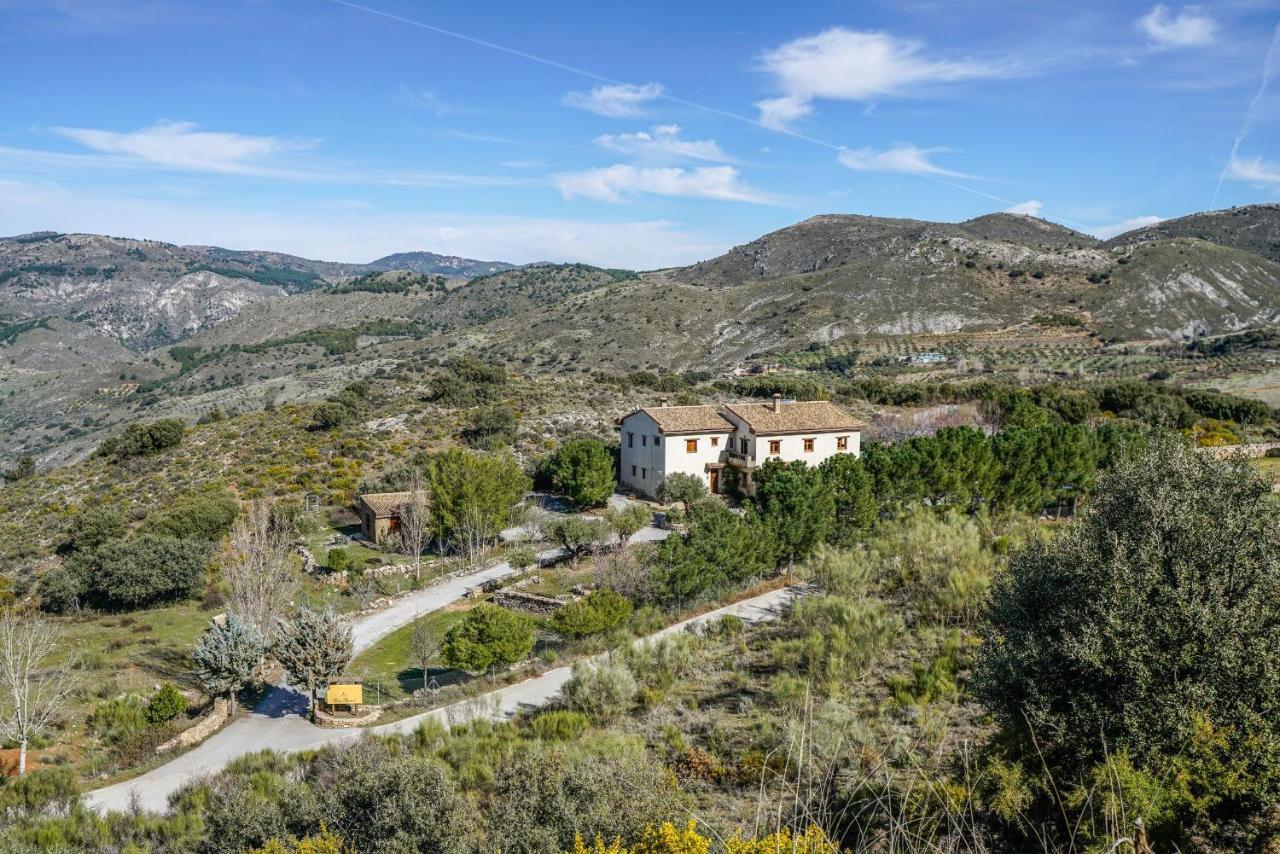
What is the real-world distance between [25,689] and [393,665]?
8.26m

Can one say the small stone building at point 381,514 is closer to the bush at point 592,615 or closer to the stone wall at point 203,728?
the bush at point 592,615

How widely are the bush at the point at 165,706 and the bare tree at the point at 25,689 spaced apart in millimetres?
1714

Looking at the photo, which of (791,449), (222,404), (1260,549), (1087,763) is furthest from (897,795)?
(222,404)

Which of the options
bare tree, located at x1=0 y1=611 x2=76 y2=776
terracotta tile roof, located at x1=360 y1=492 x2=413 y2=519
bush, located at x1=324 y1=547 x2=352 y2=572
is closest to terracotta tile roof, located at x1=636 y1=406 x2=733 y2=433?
terracotta tile roof, located at x1=360 y1=492 x2=413 y2=519

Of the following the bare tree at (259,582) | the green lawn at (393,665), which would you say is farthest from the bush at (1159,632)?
the bare tree at (259,582)

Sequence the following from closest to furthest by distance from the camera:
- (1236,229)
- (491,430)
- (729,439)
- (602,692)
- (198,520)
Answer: (602,692)
(198,520)
(729,439)
(491,430)
(1236,229)

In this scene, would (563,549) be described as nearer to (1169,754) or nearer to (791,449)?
(791,449)

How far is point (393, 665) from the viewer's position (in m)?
21.5

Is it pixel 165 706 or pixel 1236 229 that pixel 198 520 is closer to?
pixel 165 706

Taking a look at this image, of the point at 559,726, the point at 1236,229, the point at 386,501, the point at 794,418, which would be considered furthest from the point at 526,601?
the point at 1236,229

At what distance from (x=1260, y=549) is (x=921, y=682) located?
726cm

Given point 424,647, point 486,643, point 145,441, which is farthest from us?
point 145,441

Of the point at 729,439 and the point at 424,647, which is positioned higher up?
the point at 729,439

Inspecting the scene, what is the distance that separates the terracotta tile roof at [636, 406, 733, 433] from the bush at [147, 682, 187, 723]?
24.8 meters
